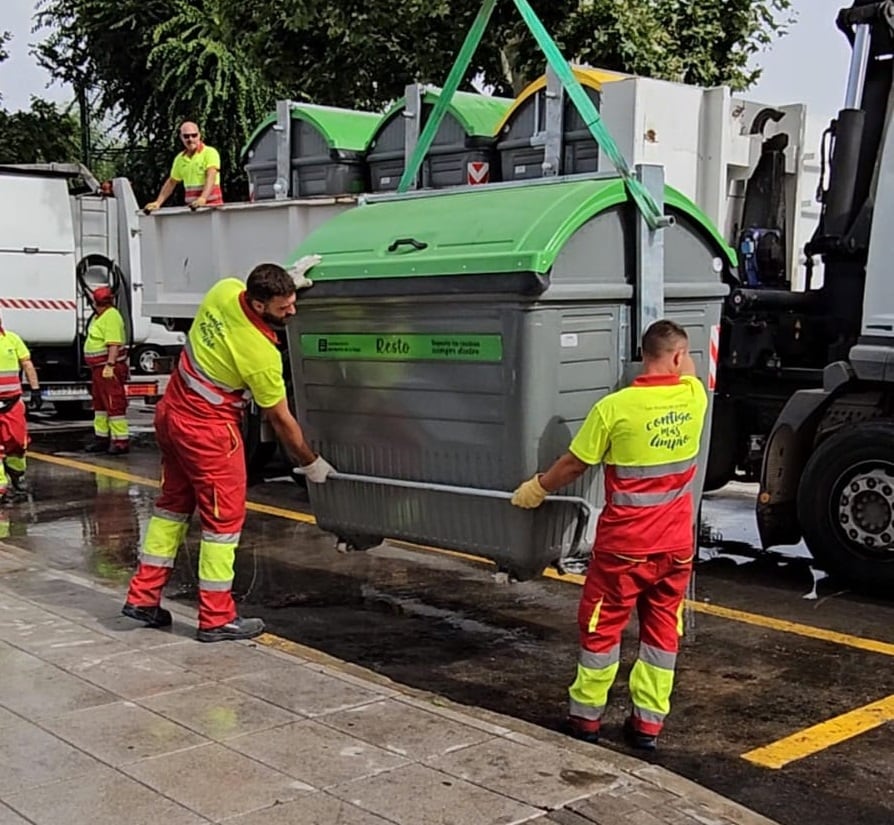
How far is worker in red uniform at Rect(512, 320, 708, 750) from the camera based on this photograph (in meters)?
4.20

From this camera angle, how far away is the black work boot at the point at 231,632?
200 inches

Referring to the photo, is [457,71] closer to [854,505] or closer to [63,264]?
[854,505]

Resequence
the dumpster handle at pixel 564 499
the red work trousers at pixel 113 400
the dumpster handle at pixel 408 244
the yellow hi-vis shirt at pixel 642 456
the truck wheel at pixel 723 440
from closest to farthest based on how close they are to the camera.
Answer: the yellow hi-vis shirt at pixel 642 456 < the dumpster handle at pixel 564 499 < the dumpster handle at pixel 408 244 < the truck wheel at pixel 723 440 < the red work trousers at pixel 113 400

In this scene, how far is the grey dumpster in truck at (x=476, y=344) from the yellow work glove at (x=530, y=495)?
3.9 inches

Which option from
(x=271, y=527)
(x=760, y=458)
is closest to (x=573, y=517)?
(x=760, y=458)

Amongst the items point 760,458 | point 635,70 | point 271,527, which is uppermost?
point 635,70

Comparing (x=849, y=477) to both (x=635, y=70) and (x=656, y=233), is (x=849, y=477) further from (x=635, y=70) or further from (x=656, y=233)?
(x=635, y=70)

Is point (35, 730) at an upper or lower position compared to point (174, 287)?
lower

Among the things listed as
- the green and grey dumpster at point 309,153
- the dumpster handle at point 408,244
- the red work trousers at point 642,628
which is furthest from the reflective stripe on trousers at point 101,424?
the red work trousers at point 642,628

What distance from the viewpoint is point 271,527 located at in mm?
8445

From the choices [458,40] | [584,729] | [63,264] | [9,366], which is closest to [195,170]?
[9,366]

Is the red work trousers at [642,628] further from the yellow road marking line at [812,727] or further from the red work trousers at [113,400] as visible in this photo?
the red work trousers at [113,400]

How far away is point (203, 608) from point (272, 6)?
35.3ft

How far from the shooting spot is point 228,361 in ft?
16.7
